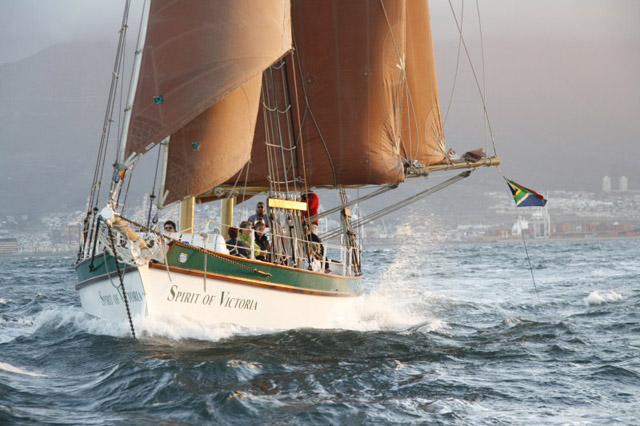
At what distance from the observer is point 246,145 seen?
630 inches

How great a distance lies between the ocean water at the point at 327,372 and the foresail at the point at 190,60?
3.50 meters

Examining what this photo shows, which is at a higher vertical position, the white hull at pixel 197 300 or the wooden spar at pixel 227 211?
the wooden spar at pixel 227 211

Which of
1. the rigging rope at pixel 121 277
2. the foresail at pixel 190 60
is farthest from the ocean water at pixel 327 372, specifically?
the foresail at pixel 190 60

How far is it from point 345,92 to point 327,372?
1035 cm

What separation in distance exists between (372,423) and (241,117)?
7.37m

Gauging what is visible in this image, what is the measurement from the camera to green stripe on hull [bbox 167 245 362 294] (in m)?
14.8

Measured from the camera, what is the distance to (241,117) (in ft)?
52.0

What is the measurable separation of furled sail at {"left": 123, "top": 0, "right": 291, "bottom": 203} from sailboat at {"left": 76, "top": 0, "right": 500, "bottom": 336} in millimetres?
20

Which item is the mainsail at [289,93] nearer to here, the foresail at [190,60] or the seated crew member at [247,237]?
the foresail at [190,60]

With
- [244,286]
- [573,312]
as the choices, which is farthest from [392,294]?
[244,286]

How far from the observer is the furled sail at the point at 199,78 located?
14430mm

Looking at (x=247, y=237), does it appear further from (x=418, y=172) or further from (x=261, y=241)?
(x=418, y=172)

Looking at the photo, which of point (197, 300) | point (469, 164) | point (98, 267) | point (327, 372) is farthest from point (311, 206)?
point (327, 372)

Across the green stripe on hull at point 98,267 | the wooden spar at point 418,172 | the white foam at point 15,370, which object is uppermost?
the wooden spar at point 418,172
